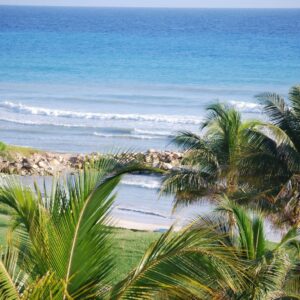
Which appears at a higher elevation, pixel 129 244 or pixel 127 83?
pixel 127 83

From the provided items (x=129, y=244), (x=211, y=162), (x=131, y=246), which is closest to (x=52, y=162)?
(x=129, y=244)

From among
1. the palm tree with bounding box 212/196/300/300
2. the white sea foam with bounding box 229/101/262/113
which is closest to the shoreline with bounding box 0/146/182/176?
the white sea foam with bounding box 229/101/262/113

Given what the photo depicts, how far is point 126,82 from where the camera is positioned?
185 feet

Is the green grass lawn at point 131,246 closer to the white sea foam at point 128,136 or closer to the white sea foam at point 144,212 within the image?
the white sea foam at point 144,212

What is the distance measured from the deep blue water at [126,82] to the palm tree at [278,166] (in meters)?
2.93

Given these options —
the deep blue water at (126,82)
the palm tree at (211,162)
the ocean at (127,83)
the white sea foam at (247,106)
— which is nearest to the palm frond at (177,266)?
the deep blue water at (126,82)

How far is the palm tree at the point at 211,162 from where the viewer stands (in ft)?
50.9

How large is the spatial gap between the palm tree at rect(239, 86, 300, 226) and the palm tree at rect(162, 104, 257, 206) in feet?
1.96

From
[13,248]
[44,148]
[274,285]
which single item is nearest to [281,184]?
[274,285]

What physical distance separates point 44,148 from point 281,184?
19845 millimetres

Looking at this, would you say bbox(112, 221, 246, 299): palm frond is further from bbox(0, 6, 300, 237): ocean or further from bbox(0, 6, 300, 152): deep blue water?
bbox(0, 6, 300, 237): ocean

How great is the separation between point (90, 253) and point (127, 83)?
50.3 m

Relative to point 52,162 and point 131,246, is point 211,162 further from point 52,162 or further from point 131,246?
point 52,162

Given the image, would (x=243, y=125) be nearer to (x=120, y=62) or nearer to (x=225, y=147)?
(x=225, y=147)
